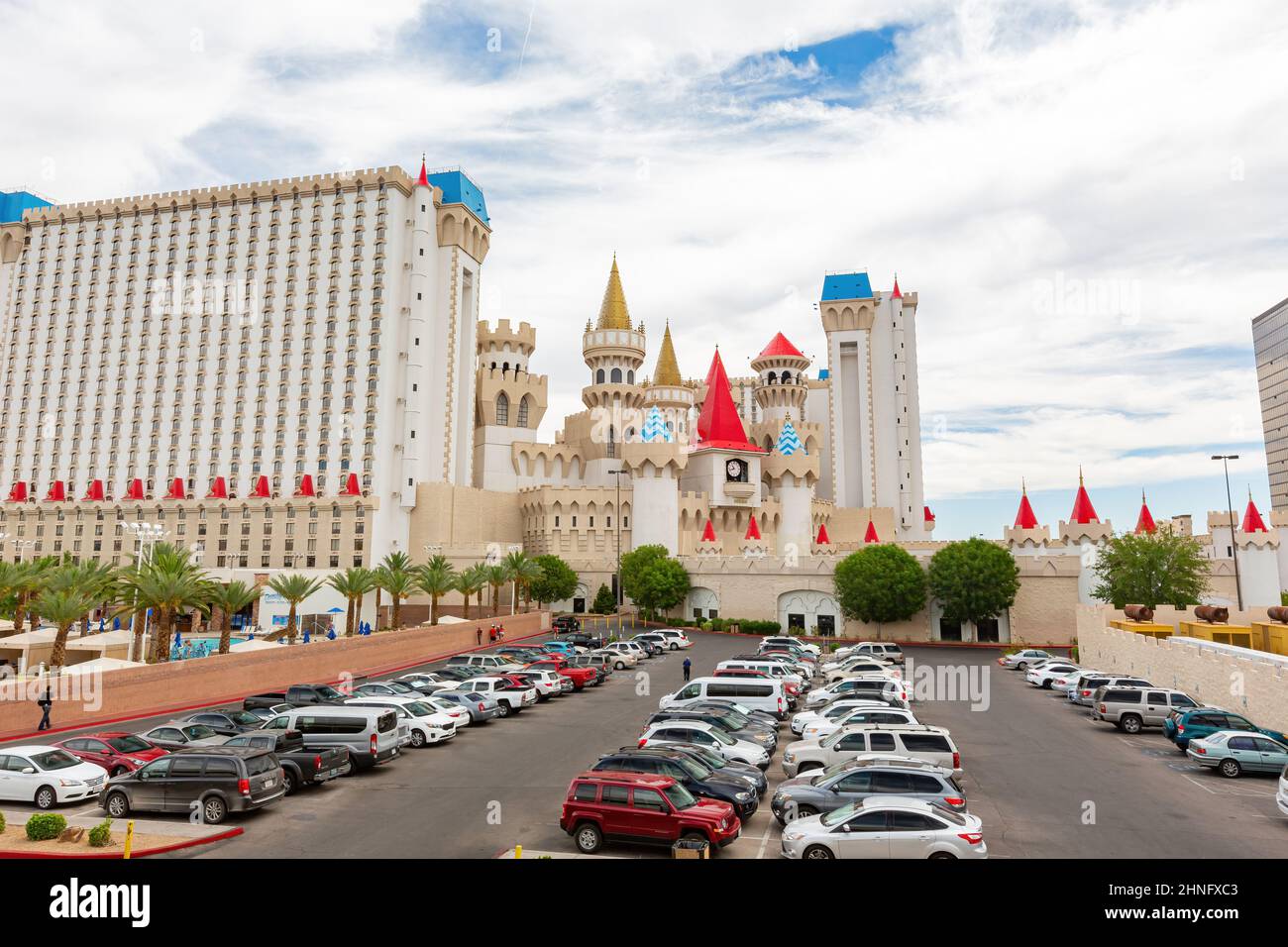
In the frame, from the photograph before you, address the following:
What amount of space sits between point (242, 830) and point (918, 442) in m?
91.5

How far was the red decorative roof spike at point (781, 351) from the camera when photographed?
326 feet

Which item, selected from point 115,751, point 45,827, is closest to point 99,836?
point 45,827

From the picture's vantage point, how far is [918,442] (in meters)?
96.9

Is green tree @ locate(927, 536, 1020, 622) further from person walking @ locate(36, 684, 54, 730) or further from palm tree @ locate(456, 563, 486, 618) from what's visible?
person walking @ locate(36, 684, 54, 730)

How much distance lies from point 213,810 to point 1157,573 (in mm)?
50341

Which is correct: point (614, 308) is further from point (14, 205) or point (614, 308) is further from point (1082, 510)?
point (14, 205)

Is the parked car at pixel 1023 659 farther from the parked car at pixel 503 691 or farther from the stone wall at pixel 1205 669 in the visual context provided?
the parked car at pixel 503 691

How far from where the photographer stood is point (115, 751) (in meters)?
20.4

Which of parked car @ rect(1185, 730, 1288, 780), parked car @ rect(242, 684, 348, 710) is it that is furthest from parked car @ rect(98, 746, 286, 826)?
parked car @ rect(1185, 730, 1288, 780)

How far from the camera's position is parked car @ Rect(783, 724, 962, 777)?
1936cm

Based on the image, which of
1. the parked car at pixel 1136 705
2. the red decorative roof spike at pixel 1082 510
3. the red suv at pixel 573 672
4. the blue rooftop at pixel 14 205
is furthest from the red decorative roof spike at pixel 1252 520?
the blue rooftop at pixel 14 205

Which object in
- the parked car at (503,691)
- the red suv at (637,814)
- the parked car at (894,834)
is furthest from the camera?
the parked car at (503,691)

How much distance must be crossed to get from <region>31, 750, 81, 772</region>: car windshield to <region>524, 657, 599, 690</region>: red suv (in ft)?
62.7
